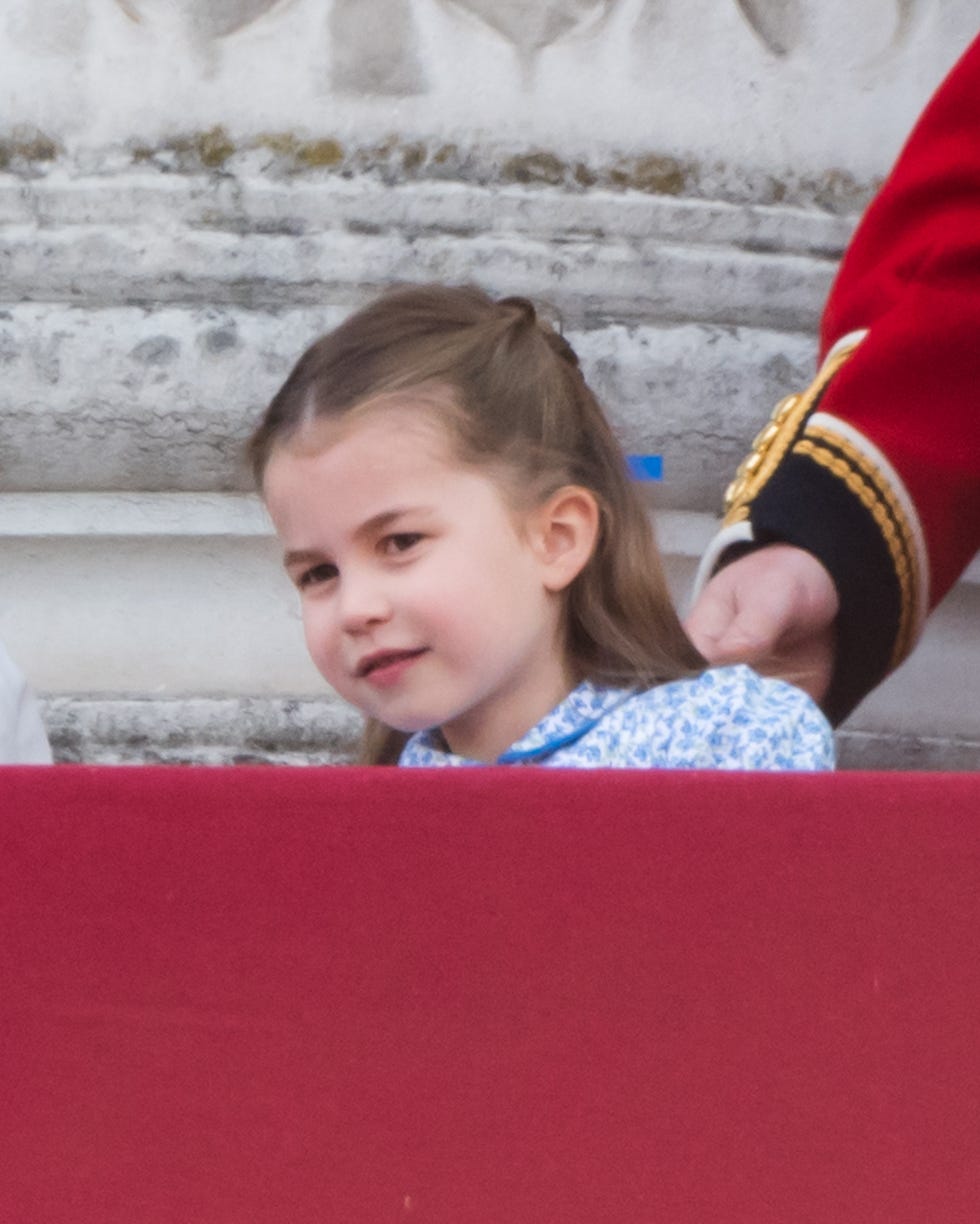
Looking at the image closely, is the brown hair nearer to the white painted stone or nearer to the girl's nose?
the girl's nose

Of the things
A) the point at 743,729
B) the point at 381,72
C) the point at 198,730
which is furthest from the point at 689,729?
the point at 381,72

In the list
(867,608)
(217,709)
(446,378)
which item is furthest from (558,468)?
(217,709)

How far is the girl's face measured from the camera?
40.5 inches

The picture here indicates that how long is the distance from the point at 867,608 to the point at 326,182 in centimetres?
53

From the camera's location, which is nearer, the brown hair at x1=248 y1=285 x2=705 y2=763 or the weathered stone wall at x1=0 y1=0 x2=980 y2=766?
the brown hair at x1=248 y1=285 x2=705 y2=763

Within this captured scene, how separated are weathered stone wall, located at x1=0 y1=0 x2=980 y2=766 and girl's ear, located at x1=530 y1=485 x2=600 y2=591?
0.27 meters

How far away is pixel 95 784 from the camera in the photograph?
498mm

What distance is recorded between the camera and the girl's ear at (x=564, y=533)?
3.68 feet

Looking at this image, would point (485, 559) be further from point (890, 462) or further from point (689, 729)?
point (890, 462)

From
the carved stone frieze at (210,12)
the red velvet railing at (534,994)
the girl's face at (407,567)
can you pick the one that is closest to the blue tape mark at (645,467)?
the girl's face at (407,567)

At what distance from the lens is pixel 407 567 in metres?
1.03

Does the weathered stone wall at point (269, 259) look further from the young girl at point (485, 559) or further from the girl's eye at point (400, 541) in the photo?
the girl's eye at point (400, 541)

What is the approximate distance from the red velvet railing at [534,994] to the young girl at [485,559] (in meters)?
0.52

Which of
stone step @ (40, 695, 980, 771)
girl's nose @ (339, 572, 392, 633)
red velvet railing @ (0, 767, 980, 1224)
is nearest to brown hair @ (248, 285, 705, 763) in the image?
girl's nose @ (339, 572, 392, 633)
